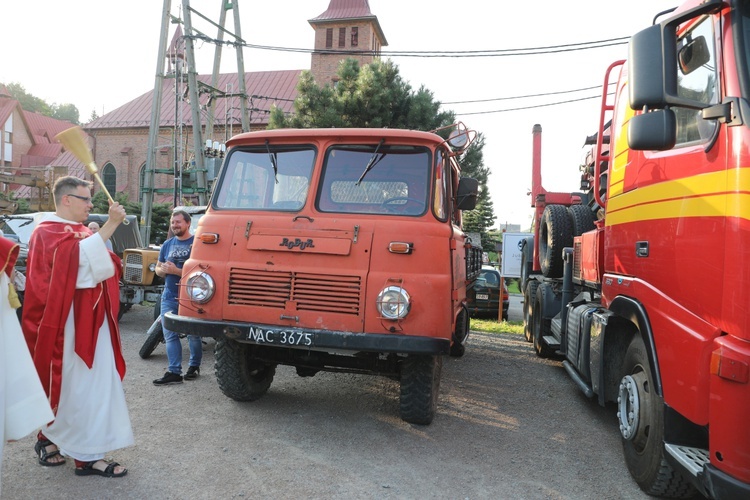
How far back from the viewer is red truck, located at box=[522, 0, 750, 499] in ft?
8.30

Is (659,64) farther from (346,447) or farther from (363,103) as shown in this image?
(363,103)

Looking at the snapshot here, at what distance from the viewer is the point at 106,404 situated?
11.9 ft

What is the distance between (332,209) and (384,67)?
17443 millimetres

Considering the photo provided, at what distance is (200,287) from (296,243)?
871 millimetres

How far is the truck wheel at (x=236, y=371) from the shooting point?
5070 mm

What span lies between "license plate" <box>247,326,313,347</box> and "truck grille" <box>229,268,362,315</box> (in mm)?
234

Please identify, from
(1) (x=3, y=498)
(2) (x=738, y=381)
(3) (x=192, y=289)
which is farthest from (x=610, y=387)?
(1) (x=3, y=498)

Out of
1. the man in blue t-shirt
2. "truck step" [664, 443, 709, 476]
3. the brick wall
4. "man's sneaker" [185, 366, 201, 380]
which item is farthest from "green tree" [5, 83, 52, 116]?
"truck step" [664, 443, 709, 476]

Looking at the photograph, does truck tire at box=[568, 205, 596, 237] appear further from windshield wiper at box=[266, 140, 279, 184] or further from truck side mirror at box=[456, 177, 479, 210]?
windshield wiper at box=[266, 140, 279, 184]

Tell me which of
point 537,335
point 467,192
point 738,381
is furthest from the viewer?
point 537,335

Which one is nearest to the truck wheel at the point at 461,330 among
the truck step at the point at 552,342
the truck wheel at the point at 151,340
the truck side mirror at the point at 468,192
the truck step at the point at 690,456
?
the truck step at the point at 552,342

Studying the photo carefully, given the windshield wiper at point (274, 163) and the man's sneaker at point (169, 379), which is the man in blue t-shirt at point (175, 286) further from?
the windshield wiper at point (274, 163)

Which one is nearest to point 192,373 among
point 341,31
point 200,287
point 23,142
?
point 200,287

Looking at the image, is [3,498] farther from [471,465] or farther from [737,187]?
[737,187]
